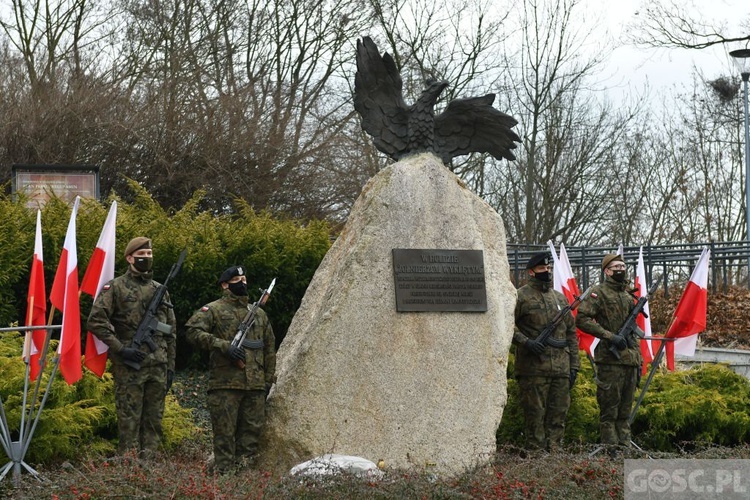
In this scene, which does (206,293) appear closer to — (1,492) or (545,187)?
(1,492)

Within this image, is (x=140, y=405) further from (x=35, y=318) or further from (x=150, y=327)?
(x=35, y=318)

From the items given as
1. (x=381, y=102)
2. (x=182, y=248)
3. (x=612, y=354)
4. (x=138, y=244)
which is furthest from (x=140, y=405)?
(x=182, y=248)

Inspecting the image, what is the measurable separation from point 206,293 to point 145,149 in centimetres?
750

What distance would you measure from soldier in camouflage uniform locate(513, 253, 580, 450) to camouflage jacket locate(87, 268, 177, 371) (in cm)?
286

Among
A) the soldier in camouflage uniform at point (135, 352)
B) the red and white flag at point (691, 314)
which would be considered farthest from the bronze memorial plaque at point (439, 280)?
the red and white flag at point (691, 314)

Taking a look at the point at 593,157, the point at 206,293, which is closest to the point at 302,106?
the point at 593,157

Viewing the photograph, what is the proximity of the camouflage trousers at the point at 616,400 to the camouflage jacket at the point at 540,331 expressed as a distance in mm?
336

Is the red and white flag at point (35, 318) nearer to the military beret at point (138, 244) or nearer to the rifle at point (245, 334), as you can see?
the military beret at point (138, 244)

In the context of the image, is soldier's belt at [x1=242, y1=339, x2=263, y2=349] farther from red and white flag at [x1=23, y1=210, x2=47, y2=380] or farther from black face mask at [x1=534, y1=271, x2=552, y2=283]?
black face mask at [x1=534, y1=271, x2=552, y2=283]

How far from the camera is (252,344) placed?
7633 mm

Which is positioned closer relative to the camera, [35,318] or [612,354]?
[35,318]

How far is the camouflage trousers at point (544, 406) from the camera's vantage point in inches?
340

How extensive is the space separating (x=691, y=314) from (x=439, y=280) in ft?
9.92

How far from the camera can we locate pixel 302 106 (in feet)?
73.4
